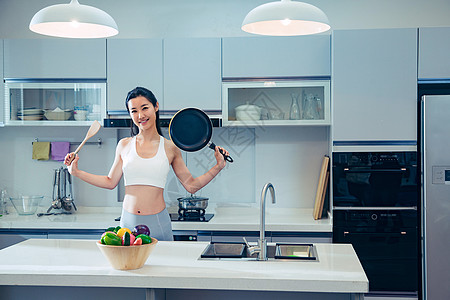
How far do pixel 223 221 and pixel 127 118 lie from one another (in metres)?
1.03

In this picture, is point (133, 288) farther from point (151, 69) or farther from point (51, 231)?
point (151, 69)

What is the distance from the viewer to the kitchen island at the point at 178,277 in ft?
6.34

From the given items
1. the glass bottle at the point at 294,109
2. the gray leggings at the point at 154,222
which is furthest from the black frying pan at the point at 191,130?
the glass bottle at the point at 294,109

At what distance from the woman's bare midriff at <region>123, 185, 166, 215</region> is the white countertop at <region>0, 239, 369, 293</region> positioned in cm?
51

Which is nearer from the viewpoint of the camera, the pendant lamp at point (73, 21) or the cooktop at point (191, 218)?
the pendant lamp at point (73, 21)

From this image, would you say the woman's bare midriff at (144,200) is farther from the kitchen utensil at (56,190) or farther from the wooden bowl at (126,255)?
the kitchen utensil at (56,190)

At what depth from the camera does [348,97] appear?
353 centimetres

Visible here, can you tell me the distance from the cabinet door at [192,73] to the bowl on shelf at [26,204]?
4.23ft

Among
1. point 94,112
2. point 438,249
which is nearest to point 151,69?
point 94,112

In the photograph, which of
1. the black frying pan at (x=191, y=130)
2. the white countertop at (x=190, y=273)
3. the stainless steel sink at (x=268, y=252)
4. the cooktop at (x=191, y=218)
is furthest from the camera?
the cooktop at (x=191, y=218)

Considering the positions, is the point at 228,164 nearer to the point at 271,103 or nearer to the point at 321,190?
the point at 271,103

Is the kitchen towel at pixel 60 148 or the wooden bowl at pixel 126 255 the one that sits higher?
the kitchen towel at pixel 60 148

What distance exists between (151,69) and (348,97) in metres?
1.47

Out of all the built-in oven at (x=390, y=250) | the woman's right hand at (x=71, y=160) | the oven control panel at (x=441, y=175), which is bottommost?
the built-in oven at (x=390, y=250)
